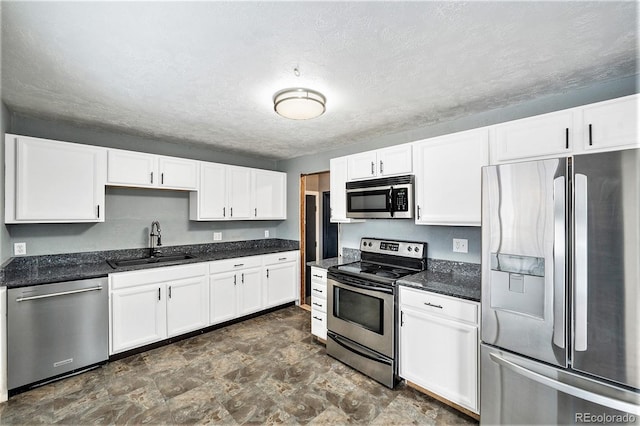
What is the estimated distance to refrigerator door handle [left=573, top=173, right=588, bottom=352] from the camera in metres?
1.48

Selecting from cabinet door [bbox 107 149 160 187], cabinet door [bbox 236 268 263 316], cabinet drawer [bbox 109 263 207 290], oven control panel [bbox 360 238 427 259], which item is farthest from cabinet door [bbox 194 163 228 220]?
oven control panel [bbox 360 238 427 259]

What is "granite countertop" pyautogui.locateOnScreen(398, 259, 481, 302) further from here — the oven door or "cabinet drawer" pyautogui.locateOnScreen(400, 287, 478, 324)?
the oven door

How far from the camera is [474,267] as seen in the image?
2.68 meters

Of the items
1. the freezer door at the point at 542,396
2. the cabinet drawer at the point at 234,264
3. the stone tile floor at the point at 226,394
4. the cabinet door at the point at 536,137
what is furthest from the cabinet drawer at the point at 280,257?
the cabinet door at the point at 536,137

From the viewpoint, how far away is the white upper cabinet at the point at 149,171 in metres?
3.09

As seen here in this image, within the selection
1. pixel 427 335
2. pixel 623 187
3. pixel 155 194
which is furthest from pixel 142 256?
pixel 623 187

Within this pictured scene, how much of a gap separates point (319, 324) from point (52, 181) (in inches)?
117

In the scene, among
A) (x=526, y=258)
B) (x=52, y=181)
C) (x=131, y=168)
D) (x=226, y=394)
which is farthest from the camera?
Answer: (x=131, y=168)

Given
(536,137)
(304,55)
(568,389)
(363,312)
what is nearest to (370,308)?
(363,312)

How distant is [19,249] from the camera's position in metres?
2.82

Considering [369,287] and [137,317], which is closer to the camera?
[369,287]

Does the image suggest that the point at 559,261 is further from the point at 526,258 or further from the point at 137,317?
the point at 137,317

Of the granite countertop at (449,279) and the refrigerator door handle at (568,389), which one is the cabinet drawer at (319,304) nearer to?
the granite countertop at (449,279)

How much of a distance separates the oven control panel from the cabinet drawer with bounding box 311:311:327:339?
0.91m
